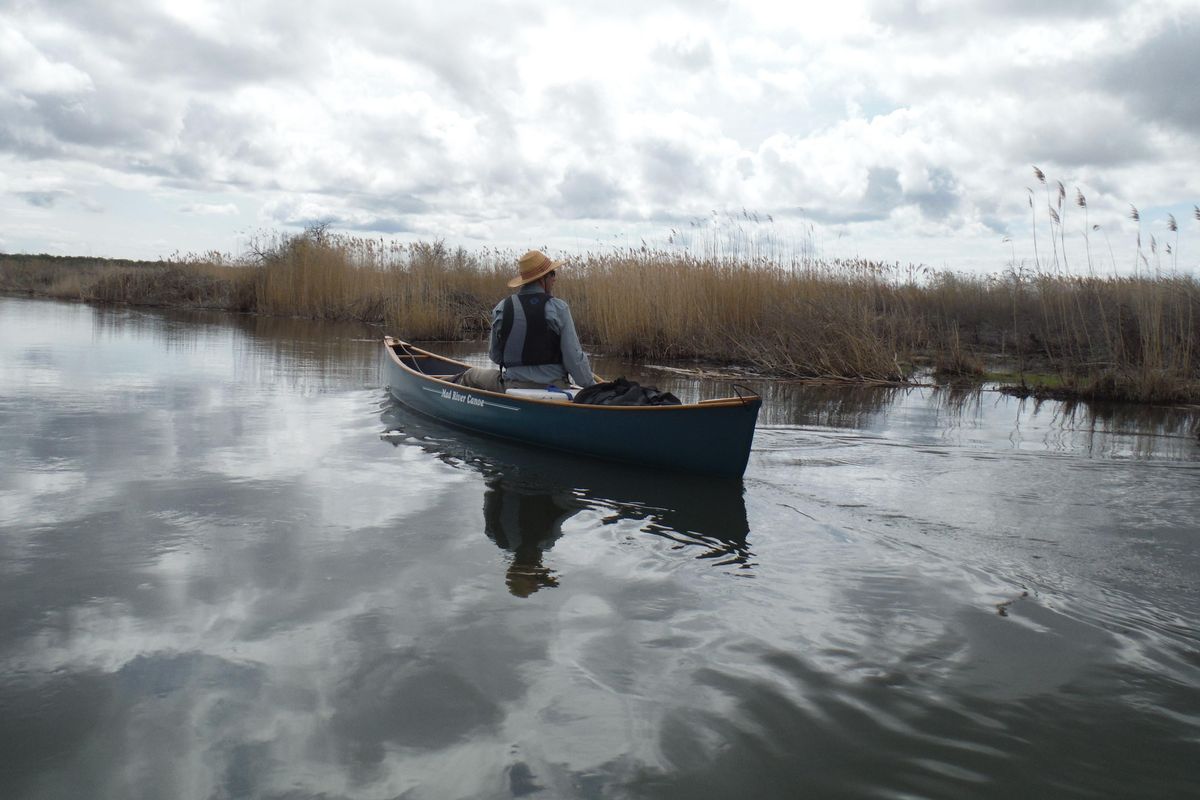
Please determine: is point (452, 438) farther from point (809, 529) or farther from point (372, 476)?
point (809, 529)

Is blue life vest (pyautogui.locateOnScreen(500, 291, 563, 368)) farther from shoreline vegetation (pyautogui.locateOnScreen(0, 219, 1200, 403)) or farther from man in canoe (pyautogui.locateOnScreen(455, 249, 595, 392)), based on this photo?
shoreline vegetation (pyautogui.locateOnScreen(0, 219, 1200, 403))

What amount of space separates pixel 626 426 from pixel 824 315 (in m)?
6.44

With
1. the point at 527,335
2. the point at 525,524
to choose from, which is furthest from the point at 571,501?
the point at 527,335

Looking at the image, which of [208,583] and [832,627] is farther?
[208,583]

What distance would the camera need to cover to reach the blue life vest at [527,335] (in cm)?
683

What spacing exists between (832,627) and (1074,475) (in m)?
3.47

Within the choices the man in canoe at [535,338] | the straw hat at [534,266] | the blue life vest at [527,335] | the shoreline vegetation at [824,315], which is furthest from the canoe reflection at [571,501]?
the shoreline vegetation at [824,315]

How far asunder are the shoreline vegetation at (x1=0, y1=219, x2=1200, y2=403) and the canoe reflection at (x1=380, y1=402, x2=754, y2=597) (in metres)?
5.70

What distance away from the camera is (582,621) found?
3.54 m

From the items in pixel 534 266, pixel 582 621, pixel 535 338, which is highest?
pixel 534 266

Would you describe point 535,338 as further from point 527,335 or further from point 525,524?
point 525,524

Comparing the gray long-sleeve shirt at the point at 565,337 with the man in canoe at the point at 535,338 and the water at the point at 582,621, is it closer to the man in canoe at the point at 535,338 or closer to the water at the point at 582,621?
the man in canoe at the point at 535,338

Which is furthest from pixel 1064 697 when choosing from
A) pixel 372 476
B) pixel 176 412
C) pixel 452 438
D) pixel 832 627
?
pixel 176 412

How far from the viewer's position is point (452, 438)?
7.38 meters
